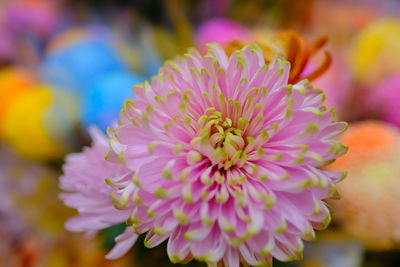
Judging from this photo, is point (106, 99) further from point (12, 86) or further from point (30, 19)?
point (30, 19)

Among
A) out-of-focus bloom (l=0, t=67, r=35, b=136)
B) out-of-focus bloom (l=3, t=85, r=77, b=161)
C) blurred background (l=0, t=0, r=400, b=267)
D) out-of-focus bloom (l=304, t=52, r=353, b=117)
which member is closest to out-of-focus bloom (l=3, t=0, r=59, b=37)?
blurred background (l=0, t=0, r=400, b=267)

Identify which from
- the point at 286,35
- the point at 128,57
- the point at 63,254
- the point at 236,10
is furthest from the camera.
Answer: the point at 236,10

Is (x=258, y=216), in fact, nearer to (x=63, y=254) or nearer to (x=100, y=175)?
(x=100, y=175)

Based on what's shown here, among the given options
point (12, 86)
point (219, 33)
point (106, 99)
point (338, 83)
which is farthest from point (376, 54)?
point (12, 86)

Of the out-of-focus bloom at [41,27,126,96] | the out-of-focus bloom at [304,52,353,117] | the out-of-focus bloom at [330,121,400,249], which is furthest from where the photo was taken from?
the out-of-focus bloom at [41,27,126,96]

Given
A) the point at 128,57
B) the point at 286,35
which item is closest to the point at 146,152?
the point at 286,35

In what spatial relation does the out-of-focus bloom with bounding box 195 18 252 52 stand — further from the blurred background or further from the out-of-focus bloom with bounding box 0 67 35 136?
the out-of-focus bloom with bounding box 0 67 35 136
